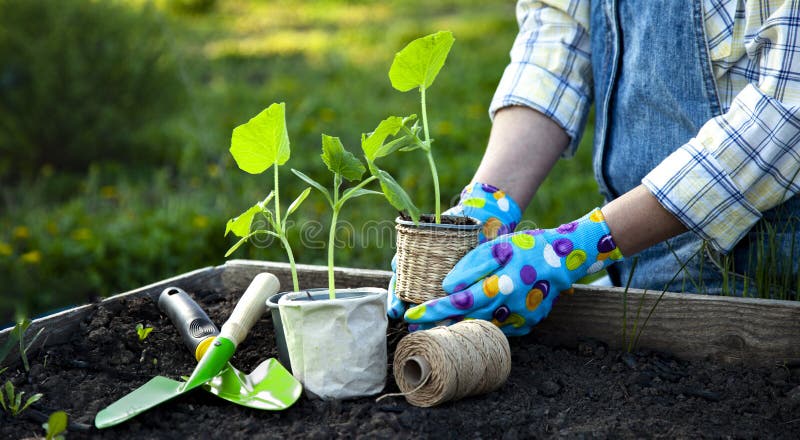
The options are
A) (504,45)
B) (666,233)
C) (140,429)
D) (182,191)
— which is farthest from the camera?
(504,45)

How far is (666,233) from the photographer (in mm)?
1432

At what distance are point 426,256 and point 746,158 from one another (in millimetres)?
572

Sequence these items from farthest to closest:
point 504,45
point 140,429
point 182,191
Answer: point 504,45, point 182,191, point 140,429

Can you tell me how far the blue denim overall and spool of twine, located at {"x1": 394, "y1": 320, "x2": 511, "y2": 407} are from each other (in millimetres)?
537

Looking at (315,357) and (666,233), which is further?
(666,233)

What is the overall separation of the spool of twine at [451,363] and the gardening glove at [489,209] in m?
0.37

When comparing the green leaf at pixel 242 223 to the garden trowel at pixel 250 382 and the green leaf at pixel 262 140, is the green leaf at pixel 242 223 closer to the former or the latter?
the green leaf at pixel 262 140

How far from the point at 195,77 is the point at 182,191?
1.91 meters

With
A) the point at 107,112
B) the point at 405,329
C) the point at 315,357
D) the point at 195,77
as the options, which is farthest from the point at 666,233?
the point at 195,77

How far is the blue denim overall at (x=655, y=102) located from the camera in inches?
62.8

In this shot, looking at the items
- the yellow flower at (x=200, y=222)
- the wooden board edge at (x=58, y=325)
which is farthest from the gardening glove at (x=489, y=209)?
the yellow flower at (x=200, y=222)

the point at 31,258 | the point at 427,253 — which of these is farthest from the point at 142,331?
the point at 31,258

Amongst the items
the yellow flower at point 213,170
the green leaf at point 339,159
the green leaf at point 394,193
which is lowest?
the yellow flower at point 213,170

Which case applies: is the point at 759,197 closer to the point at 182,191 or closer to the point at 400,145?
the point at 400,145
